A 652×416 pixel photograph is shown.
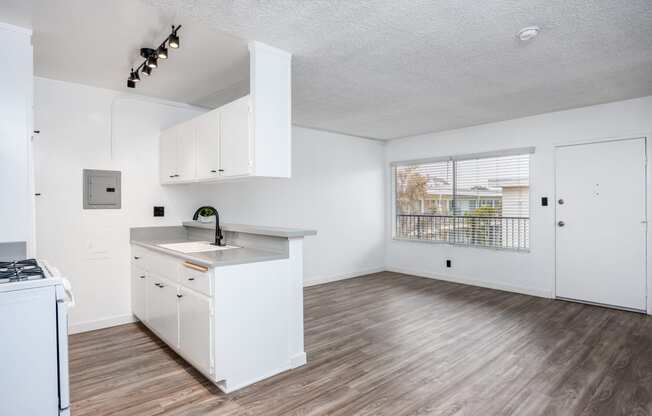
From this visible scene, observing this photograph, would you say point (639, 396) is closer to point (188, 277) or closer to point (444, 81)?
point (444, 81)

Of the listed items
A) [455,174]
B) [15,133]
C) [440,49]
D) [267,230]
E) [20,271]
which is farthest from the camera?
[455,174]

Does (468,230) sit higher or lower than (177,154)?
lower

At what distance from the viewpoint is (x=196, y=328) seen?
2535 mm

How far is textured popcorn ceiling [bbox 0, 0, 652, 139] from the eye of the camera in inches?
83.6

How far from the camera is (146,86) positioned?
3.54 meters

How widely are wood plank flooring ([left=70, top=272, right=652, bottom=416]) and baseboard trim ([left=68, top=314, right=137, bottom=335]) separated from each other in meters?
0.10

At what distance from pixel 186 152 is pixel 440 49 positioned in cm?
241

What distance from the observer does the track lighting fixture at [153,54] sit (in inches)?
90.9

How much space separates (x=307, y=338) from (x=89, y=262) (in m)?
2.24

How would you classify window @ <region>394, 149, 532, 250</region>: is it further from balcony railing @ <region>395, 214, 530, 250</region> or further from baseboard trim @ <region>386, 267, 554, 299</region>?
baseboard trim @ <region>386, 267, 554, 299</region>

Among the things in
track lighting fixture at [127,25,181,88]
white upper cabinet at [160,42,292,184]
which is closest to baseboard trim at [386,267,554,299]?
white upper cabinet at [160,42,292,184]

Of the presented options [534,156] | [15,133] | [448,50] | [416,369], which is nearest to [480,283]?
[534,156]

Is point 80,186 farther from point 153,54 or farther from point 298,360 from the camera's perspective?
point 298,360

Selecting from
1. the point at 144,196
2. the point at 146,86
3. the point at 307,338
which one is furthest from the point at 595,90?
the point at 144,196
